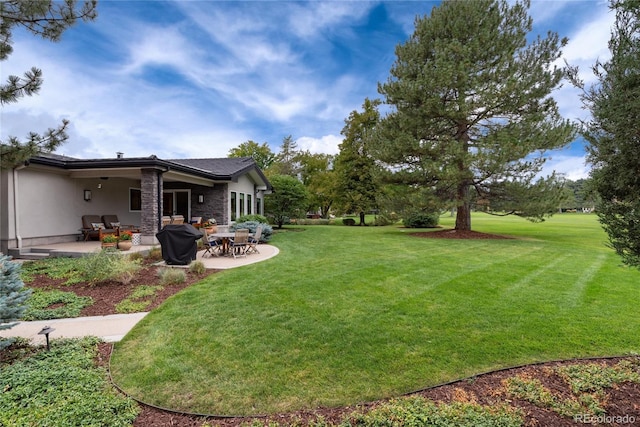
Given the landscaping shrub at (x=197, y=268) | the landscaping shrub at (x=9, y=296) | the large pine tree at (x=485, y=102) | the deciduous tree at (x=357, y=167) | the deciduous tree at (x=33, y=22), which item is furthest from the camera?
the deciduous tree at (x=357, y=167)

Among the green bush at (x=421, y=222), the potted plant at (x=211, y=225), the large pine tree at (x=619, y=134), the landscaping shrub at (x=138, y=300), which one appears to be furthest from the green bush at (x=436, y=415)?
the green bush at (x=421, y=222)

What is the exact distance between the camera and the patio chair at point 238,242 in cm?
959

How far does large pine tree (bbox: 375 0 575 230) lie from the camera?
513 inches

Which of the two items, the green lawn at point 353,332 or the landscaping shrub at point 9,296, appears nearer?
the green lawn at point 353,332

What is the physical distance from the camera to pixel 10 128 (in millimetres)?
5770

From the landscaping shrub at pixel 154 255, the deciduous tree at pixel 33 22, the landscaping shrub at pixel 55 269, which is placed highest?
the deciduous tree at pixel 33 22

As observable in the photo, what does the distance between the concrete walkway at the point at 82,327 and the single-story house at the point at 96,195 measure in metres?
6.55

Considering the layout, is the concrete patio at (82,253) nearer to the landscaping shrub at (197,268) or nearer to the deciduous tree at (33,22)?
the landscaping shrub at (197,268)

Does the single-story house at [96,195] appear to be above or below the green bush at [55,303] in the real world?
above

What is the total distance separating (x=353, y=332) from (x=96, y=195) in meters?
13.5

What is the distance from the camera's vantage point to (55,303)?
5500mm

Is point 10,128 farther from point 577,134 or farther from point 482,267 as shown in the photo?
point 482,267

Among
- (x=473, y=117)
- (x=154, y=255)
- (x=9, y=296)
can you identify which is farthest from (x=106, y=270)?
(x=473, y=117)

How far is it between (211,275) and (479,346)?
231 inches
